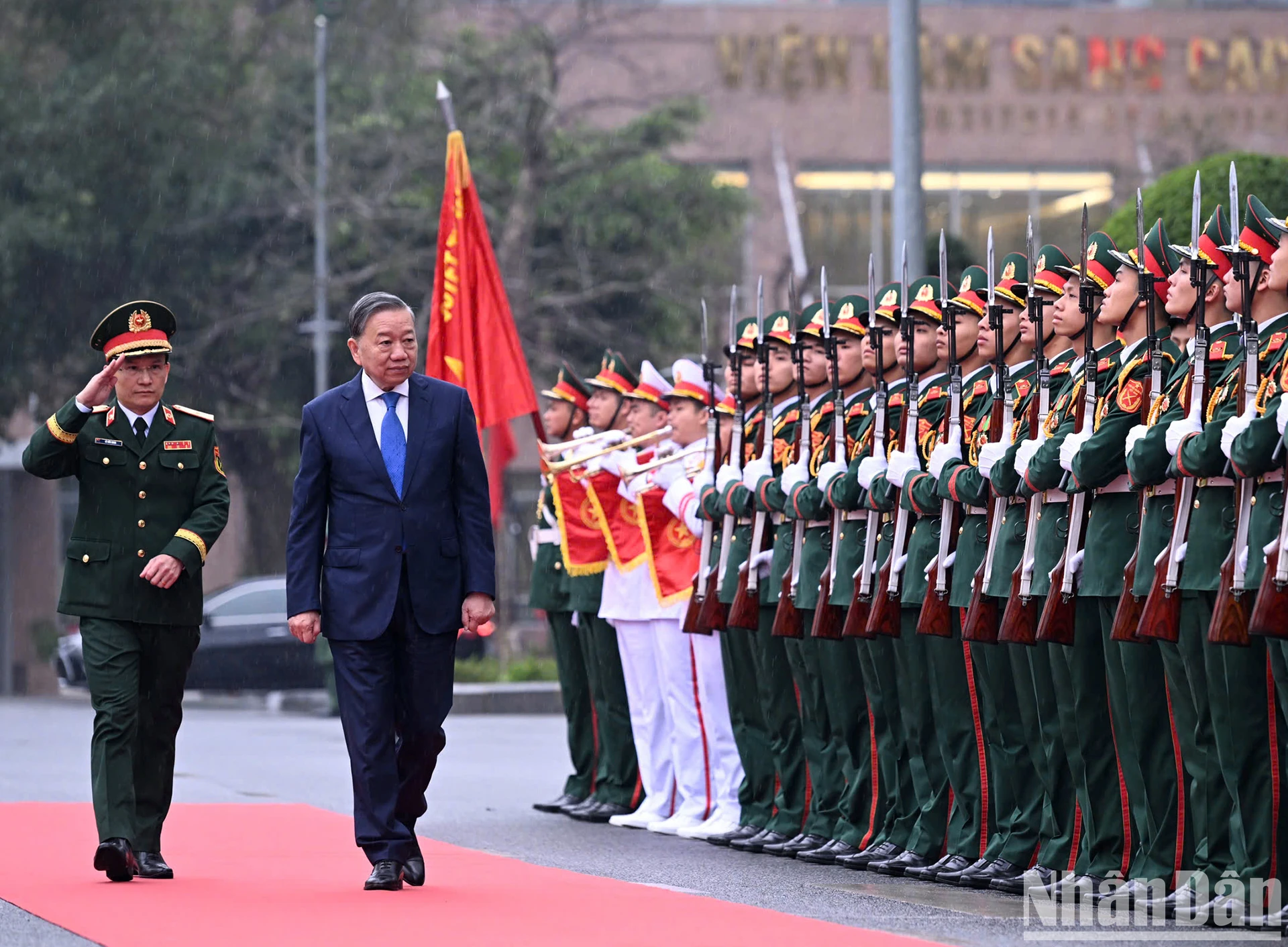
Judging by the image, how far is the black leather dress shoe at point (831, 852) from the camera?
30.7ft

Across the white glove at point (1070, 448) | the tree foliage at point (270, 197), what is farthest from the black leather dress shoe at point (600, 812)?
the tree foliage at point (270, 197)

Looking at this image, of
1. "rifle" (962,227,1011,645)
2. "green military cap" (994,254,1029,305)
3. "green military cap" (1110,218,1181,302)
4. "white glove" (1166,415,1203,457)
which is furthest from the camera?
"green military cap" (994,254,1029,305)

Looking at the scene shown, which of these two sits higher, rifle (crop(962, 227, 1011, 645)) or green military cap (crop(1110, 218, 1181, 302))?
green military cap (crop(1110, 218, 1181, 302))

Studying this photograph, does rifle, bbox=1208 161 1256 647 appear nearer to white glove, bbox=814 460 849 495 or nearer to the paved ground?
the paved ground

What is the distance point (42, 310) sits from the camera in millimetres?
28359

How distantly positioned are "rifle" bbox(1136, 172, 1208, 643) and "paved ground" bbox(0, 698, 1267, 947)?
0.93m

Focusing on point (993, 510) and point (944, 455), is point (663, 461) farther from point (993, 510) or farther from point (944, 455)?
point (993, 510)

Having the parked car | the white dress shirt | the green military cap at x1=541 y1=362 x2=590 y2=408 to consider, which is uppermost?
the green military cap at x1=541 y1=362 x2=590 y2=408

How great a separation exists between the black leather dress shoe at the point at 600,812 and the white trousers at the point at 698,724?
20.3 inches

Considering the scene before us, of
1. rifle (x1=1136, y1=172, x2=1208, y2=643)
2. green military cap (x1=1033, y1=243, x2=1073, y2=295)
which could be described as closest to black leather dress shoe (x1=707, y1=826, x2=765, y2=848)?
green military cap (x1=1033, y1=243, x2=1073, y2=295)

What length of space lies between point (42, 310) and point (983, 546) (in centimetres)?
2170

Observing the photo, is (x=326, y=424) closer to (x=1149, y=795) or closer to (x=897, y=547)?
(x=897, y=547)

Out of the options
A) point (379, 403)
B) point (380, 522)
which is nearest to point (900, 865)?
point (380, 522)

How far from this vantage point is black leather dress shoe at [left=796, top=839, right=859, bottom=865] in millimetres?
9367
